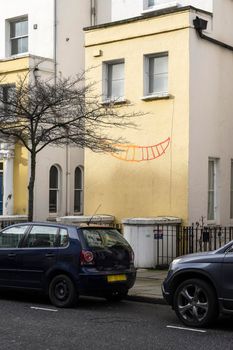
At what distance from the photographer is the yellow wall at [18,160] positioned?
22.4m

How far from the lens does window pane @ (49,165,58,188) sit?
23.3 metres

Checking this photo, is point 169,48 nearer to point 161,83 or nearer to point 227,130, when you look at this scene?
point 161,83

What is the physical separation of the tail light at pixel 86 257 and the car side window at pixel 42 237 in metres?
0.71

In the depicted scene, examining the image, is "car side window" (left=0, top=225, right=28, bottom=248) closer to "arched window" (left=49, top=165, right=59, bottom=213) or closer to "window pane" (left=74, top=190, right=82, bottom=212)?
"arched window" (left=49, top=165, right=59, bottom=213)

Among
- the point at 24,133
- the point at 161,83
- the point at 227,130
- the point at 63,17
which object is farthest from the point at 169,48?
the point at 63,17

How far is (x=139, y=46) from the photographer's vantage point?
18.8m

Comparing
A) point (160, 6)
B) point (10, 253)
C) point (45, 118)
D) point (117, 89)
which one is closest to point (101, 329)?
point (10, 253)

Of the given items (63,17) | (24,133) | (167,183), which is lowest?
(167,183)

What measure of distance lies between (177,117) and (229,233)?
137 inches

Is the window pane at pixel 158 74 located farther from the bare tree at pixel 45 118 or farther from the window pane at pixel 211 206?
the window pane at pixel 211 206

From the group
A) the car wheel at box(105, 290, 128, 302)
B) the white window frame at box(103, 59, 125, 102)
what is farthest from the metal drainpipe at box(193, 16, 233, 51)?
the car wheel at box(105, 290, 128, 302)

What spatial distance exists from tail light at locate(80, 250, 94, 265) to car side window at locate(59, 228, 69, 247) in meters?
0.43

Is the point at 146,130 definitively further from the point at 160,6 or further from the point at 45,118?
the point at 160,6

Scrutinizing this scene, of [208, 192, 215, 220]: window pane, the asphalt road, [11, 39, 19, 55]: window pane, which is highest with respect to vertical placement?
[11, 39, 19, 55]: window pane
